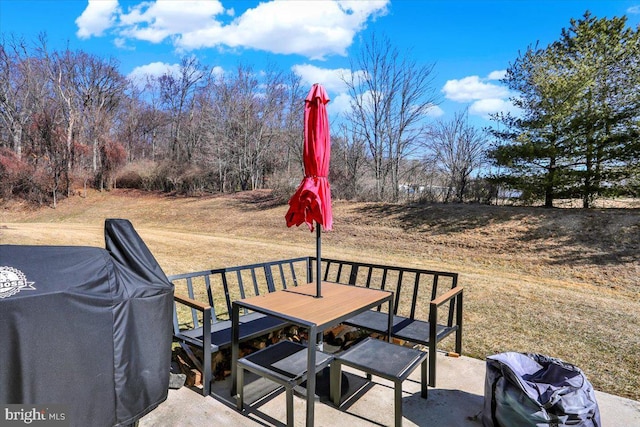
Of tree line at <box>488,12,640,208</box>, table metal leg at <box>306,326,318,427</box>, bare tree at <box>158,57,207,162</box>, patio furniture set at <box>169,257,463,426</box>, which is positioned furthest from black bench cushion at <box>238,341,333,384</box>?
bare tree at <box>158,57,207,162</box>

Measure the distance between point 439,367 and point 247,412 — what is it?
72.5 inches

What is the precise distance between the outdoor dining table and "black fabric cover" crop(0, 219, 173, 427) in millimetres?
640

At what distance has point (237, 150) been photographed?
2441 centimetres

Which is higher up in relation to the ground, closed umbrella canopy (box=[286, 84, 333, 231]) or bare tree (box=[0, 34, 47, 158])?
bare tree (box=[0, 34, 47, 158])

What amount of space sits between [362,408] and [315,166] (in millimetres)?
1905

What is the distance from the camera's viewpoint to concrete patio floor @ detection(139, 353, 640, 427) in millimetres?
2475

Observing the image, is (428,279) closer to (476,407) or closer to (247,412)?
(476,407)

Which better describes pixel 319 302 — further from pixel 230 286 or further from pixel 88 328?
pixel 230 286

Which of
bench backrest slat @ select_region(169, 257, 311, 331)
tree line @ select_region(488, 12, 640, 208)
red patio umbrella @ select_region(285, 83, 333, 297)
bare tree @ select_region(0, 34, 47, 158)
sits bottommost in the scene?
bench backrest slat @ select_region(169, 257, 311, 331)

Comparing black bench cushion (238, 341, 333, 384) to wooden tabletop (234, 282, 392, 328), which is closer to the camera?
black bench cushion (238, 341, 333, 384)

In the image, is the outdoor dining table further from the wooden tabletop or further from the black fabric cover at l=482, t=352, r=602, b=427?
A: the black fabric cover at l=482, t=352, r=602, b=427

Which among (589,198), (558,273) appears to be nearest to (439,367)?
(558,273)

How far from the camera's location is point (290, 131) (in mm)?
23484

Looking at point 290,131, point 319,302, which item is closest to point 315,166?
point 319,302
